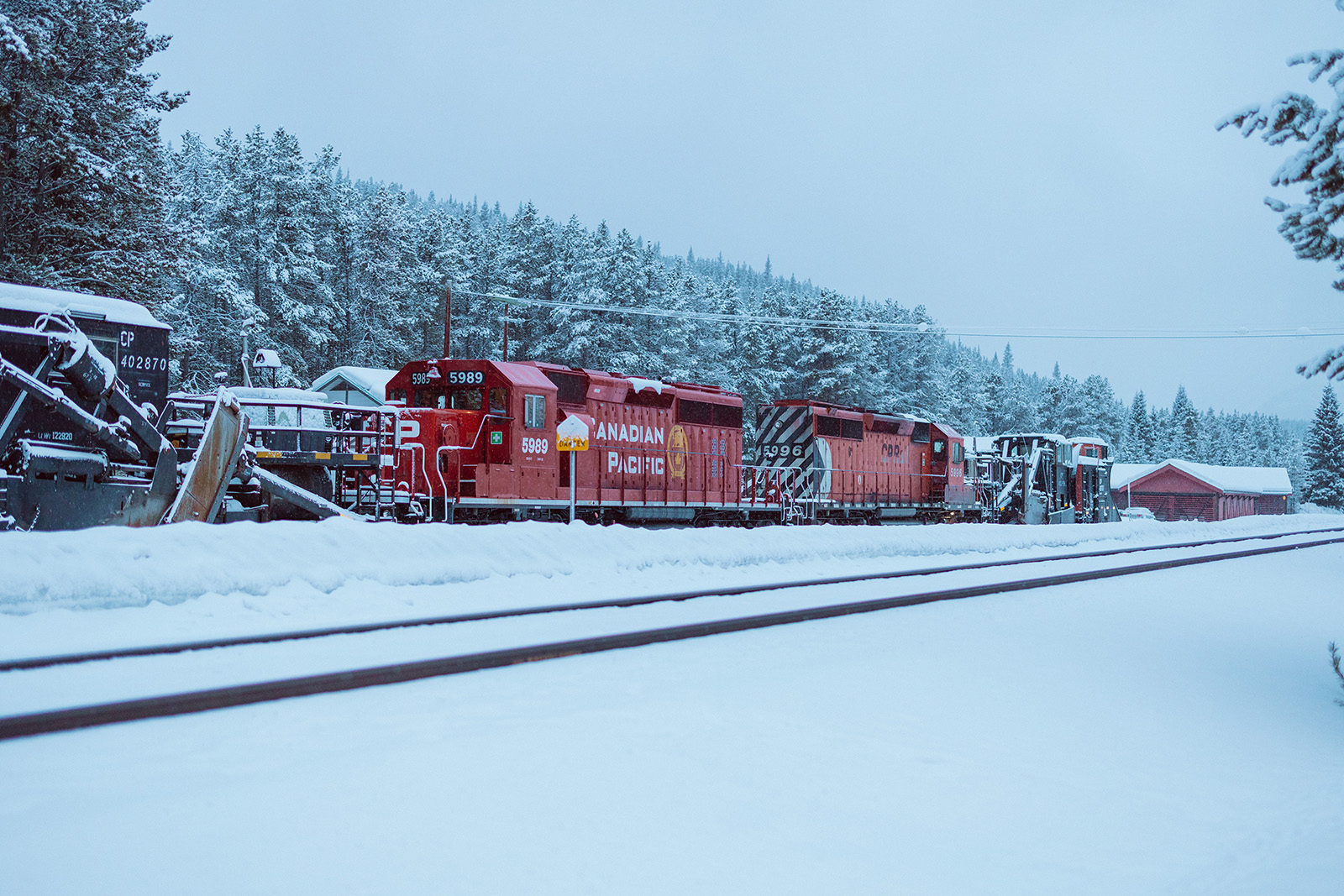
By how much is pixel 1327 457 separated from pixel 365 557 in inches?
3445

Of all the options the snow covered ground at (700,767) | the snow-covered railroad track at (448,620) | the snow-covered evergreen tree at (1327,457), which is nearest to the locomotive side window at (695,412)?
the snow-covered railroad track at (448,620)

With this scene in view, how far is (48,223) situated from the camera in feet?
77.1

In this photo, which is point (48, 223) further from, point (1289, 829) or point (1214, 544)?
point (1214, 544)

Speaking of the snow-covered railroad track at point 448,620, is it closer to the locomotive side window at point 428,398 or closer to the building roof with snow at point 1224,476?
the locomotive side window at point 428,398

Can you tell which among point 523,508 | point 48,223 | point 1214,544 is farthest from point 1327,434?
point 48,223

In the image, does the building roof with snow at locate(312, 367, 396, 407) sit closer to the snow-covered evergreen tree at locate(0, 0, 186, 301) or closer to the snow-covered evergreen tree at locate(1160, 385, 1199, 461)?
the snow-covered evergreen tree at locate(0, 0, 186, 301)

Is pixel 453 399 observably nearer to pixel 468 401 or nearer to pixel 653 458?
pixel 468 401

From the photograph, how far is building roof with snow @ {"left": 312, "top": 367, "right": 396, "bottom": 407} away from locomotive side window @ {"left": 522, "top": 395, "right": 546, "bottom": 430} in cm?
1754

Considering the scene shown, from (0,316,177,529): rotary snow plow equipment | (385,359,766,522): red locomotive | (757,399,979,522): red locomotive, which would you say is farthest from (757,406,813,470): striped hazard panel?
(0,316,177,529): rotary snow plow equipment

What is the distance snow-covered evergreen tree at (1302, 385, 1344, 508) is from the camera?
7762 cm

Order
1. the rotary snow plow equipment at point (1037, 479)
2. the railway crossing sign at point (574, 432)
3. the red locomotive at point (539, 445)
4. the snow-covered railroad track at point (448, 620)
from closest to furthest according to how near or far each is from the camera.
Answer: the snow-covered railroad track at point (448, 620), the railway crossing sign at point (574, 432), the red locomotive at point (539, 445), the rotary snow plow equipment at point (1037, 479)

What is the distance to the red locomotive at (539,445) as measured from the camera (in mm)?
17219

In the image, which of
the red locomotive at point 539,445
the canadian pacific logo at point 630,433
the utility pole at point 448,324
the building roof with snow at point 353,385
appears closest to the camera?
the red locomotive at point 539,445

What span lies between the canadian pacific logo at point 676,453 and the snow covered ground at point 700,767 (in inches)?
485
